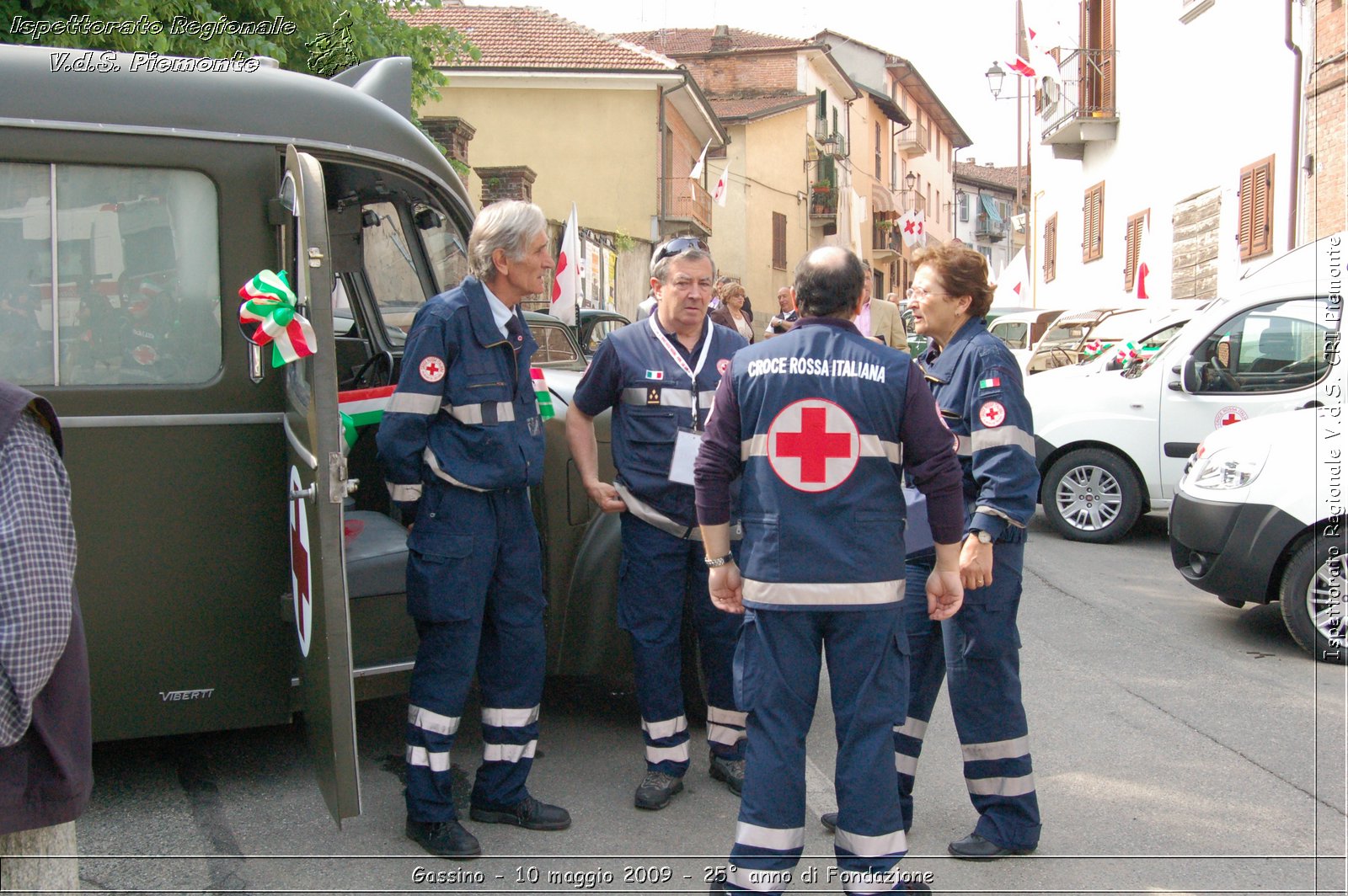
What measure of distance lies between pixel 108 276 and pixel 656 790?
98.7 inches

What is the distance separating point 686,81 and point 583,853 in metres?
26.6

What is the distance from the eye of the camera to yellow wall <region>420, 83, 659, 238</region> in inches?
1119

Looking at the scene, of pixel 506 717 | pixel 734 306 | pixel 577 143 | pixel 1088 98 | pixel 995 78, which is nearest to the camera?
pixel 506 717

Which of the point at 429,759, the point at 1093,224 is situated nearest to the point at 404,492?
the point at 429,759

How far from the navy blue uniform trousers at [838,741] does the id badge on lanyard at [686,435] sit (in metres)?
1.09

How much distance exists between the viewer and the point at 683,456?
4195 mm

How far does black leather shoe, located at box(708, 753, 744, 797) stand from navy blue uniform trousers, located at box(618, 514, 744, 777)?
17 centimetres

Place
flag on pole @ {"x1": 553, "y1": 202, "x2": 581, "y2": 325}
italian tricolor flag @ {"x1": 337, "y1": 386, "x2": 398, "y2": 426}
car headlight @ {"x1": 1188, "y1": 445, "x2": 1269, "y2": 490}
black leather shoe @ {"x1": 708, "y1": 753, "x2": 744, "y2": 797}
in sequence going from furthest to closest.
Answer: flag on pole @ {"x1": 553, "y1": 202, "x2": 581, "y2": 325}
car headlight @ {"x1": 1188, "y1": 445, "x2": 1269, "y2": 490}
italian tricolor flag @ {"x1": 337, "y1": 386, "x2": 398, "y2": 426}
black leather shoe @ {"x1": 708, "y1": 753, "x2": 744, "y2": 797}

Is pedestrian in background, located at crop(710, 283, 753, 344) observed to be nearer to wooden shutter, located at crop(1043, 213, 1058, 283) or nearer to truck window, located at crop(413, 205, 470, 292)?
truck window, located at crop(413, 205, 470, 292)

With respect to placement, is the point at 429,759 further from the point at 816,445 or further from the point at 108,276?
the point at 108,276

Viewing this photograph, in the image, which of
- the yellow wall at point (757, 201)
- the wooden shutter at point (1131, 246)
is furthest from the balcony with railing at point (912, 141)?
the wooden shutter at point (1131, 246)

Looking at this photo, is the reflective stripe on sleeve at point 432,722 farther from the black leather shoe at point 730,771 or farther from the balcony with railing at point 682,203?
the balcony with railing at point 682,203

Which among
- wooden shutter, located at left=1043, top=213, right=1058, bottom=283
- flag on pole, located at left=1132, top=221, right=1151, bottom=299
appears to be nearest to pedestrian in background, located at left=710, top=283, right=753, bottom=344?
flag on pole, located at left=1132, top=221, right=1151, bottom=299

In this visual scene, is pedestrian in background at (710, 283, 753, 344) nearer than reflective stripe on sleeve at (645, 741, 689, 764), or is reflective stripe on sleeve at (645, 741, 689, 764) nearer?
reflective stripe on sleeve at (645, 741, 689, 764)
